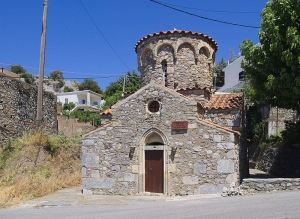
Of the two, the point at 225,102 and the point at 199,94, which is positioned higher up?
the point at 199,94

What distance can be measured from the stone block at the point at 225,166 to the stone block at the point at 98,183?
4.17 m

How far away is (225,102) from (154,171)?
15.0ft

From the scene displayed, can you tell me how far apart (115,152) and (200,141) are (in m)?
3.42

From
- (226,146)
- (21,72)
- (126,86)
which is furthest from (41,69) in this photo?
(21,72)

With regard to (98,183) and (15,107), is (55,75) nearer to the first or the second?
(15,107)

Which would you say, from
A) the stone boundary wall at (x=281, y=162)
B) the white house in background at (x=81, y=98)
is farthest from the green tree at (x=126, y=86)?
the stone boundary wall at (x=281, y=162)

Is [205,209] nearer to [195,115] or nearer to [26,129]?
[195,115]

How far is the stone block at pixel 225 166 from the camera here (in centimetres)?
1152

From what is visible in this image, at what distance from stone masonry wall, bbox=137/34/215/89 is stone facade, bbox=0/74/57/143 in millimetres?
8115

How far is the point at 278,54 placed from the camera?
12.1 meters

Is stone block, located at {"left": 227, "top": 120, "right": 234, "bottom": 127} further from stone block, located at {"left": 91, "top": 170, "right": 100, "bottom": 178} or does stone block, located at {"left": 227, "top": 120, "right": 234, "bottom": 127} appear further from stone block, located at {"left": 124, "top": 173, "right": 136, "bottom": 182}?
stone block, located at {"left": 91, "top": 170, "right": 100, "bottom": 178}

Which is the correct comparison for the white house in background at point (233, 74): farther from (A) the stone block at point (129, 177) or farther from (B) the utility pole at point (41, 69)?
(A) the stone block at point (129, 177)

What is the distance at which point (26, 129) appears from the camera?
780 inches

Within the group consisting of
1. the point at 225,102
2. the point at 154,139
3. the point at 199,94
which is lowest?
the point at 154,139
